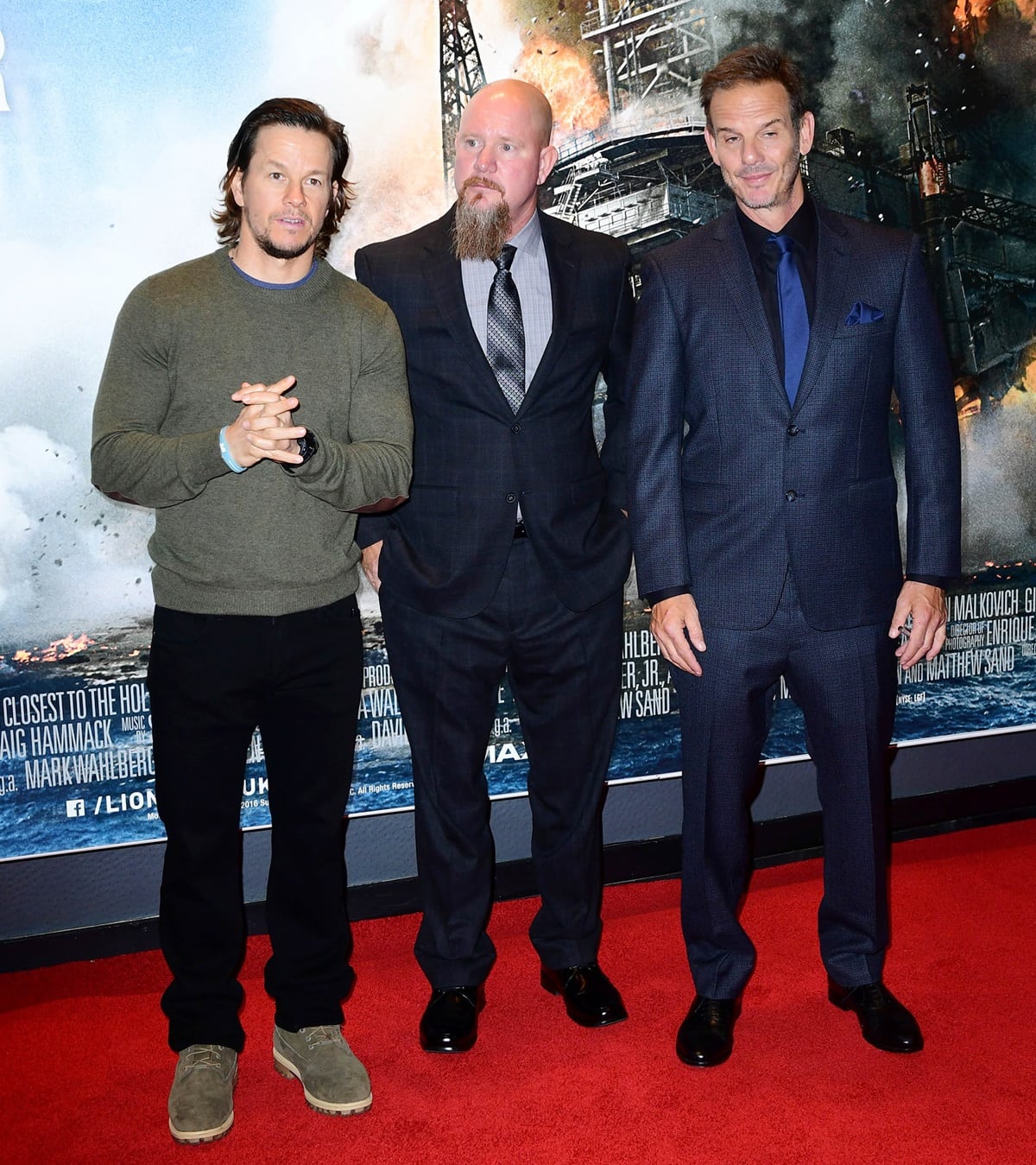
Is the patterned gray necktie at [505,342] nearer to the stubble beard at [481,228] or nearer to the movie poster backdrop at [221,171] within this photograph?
the stubble beard at [481,228]

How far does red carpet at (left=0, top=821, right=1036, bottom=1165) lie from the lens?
2230 millimetres

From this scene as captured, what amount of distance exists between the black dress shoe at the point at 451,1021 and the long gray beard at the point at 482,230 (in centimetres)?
165

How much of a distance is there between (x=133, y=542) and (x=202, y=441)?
44.3 inches

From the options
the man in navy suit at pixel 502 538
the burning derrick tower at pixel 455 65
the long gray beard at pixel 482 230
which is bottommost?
the man in navy suit at pixel 502 538

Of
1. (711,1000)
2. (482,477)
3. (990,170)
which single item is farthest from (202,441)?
(990,170)

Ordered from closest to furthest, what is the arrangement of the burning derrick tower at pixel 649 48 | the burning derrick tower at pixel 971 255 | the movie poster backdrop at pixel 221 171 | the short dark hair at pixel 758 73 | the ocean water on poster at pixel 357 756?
the short dark hair at pixel 758 73 < the movie poster backdrop at pixel 221 171 < the ocean water on poster at pixel 357 756 < the burning derrick tower at pixel 649 48 < the burning derrick tower at pixel 971 255

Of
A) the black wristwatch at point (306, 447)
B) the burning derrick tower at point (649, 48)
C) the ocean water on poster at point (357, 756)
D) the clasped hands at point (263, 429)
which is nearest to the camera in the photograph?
the clasped hands at point (263, 429)

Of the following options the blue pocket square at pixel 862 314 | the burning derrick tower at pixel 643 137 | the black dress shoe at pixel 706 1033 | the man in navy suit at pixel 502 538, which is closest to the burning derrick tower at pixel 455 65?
the burning derrick tower at pixel 643 137

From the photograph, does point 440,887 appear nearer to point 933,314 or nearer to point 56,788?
point 56,788

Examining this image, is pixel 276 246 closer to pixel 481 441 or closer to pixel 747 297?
pixel 481 441

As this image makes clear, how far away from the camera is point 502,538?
2.48m

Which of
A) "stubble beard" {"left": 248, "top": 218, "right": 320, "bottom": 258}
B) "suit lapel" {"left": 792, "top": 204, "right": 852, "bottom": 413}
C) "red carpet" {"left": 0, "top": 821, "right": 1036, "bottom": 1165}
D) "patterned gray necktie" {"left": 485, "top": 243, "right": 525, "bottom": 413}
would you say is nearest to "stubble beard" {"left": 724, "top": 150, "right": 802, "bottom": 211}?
"suit lapel" {"left": 792, "top": 204, "right": 852, "bottom": 413}

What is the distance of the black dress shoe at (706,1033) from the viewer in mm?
2479

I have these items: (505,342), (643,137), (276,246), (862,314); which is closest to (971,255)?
(643,137)
